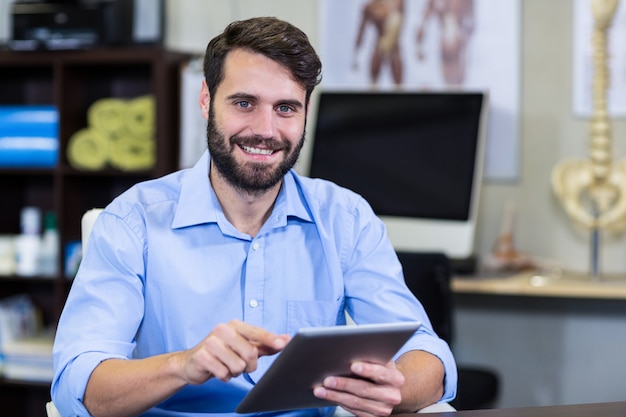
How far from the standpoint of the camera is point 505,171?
10.5 ft

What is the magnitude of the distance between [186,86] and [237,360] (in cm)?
207

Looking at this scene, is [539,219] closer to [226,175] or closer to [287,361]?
[226,175]

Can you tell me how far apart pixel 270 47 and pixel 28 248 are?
6.87 feet

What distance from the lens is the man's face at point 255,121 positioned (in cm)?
162

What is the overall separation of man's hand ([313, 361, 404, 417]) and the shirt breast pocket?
31 cm

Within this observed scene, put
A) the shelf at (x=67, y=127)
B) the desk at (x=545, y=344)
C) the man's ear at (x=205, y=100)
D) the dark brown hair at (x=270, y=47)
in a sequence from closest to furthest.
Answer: the dark brown hair at (x=270, y=47), the man's ear at (x=205, y=100), the desk at (x=545, y=344), the shelf at (x=67, y=127)

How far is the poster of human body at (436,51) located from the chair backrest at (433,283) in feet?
2.67

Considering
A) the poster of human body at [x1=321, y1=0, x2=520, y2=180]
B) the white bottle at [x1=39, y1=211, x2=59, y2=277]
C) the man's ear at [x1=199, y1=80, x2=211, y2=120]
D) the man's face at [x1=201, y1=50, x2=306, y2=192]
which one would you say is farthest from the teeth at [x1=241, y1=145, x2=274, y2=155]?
the white bottle at [x1=39, y1=211, x2=59, y2=277]

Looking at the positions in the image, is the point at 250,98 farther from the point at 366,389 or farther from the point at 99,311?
the point at 366,389

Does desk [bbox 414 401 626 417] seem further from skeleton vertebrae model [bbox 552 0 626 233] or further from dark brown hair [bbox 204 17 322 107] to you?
skeleton vertebrae model [bbox 552 0 626 233]

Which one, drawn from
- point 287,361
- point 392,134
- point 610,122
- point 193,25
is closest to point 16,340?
point 193,25

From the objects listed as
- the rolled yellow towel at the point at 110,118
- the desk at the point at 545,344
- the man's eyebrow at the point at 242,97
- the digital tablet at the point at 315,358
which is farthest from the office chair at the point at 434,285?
the rolled yellow towel at the point at 110,118

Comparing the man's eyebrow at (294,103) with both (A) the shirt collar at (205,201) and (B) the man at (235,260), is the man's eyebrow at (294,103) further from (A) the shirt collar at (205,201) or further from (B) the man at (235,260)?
(A) the shirt collar at (205,201)

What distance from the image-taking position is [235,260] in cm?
169
